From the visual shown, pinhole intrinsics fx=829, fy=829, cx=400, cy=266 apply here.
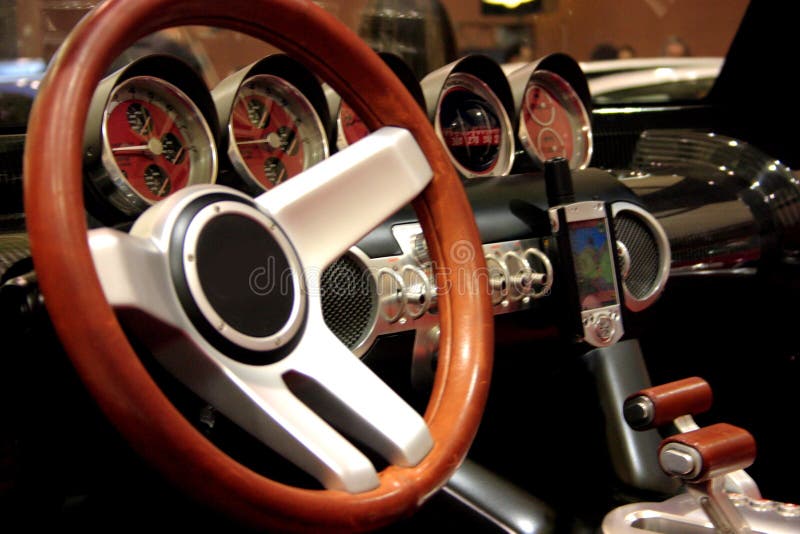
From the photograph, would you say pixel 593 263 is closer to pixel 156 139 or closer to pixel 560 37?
pixel 156 139

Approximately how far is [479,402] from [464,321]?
109 mm

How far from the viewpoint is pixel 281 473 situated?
102 cm

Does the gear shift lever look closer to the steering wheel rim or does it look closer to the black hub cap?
the steering wheel rim

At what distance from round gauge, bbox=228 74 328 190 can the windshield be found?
0.16m

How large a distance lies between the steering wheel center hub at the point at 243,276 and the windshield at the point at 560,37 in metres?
0.79

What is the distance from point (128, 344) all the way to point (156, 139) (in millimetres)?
678

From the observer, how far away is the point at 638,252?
1609mm

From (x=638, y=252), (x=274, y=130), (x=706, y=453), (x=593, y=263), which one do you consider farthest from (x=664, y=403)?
(x=274, y=130)

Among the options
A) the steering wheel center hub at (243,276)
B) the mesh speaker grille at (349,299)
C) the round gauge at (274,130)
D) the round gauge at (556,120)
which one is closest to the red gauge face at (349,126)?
the round gauge at (274,130)

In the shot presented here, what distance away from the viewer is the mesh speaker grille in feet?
3.92

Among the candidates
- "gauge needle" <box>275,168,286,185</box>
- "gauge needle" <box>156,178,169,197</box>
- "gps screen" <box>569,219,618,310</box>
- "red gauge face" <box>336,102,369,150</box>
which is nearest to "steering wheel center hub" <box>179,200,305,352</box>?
"gauge needle" <box>156,178,169,197</box>

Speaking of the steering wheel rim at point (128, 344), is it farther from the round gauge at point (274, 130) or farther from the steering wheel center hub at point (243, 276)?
the round gauge at point (274, 130)

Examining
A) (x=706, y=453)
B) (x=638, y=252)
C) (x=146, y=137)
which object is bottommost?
(x=706, y=453)

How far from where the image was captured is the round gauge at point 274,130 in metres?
1.41
